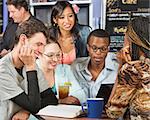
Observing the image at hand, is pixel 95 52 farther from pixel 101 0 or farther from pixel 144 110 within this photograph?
pixel 144 110

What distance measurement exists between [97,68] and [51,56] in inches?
11.6

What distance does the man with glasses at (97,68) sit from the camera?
1.97m

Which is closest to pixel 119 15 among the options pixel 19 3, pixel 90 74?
pixel 90 74

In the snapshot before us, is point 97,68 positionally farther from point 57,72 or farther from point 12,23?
point 12,23

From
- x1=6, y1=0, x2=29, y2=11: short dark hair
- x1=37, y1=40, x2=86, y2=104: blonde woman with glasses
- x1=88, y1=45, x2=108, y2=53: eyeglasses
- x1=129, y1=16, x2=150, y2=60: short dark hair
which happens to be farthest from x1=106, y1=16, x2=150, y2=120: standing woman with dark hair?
x1=6, y1=0, x2=29, y2=11: short dark hair

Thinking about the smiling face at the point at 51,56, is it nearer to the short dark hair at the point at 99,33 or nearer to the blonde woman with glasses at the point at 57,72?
the blonde woman with glasses at the point at 57,72

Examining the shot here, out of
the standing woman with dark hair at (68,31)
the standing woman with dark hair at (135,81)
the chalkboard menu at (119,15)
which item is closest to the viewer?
the standing woman with dark hair at (135,81)

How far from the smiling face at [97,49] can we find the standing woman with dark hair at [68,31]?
0.04 meters

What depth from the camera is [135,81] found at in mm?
1847

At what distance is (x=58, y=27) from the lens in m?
2.08

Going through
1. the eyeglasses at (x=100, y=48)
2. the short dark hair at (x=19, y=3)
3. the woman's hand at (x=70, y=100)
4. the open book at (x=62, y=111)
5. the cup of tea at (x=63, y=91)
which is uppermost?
the short dark hair at (x=19, y=3)

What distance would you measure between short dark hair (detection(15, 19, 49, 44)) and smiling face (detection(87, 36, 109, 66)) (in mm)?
288

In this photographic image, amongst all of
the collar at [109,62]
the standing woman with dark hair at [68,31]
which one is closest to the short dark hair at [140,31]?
the collar at [109,62]

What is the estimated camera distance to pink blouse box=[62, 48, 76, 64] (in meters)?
2.06
